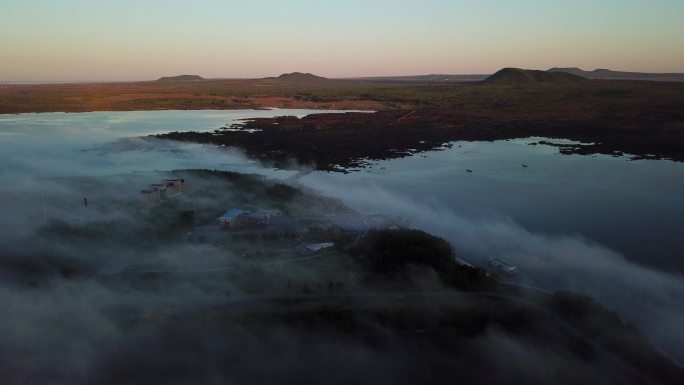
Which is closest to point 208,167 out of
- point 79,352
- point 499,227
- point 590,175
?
point 499,227

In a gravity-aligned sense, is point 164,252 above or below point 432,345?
above

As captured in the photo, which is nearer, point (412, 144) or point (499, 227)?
point (499, 227)

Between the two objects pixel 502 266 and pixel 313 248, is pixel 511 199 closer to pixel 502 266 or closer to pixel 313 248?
pixel 502 266

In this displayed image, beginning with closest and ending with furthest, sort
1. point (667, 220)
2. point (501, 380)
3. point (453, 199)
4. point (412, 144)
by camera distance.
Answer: point (501, 380) → point (667, 220) → point (453, 199) → point (412, 144)

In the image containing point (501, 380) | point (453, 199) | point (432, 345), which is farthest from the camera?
point (453, 199)

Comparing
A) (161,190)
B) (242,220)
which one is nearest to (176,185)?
(161,190)

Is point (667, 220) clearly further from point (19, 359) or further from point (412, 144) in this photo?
point (19, 359)

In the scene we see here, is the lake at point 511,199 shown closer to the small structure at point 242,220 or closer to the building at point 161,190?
the building at point 161,190
